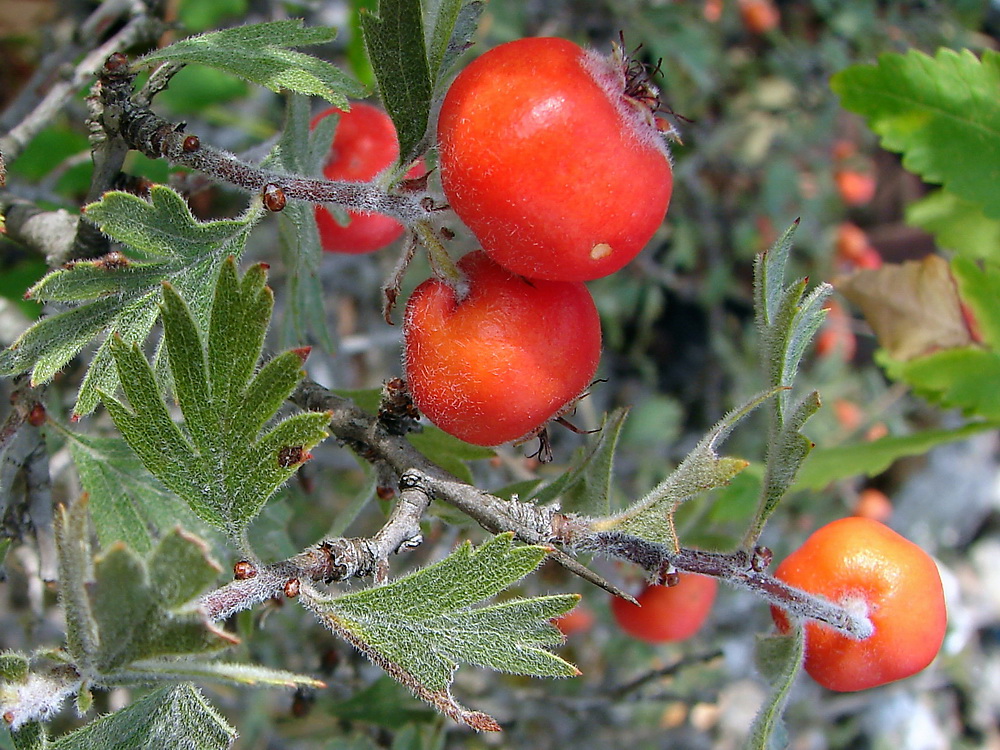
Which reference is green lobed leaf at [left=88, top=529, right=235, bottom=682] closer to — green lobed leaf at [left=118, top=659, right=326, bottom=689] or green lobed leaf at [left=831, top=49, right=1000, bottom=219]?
green lobed leaf at [left=118, top=659, right=326, bottom=689]

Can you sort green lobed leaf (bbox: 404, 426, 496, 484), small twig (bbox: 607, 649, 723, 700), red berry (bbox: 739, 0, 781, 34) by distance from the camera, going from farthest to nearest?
red berry (bbox: 739, 0, 781, 34)
small twig (bbox: 607, 649, 723, 700)
green lobed leaf (bbox: 404, 426, 496, 484)

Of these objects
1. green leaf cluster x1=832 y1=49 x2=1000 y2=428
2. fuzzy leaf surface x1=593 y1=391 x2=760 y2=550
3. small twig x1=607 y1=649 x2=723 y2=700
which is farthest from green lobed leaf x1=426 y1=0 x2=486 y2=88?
small twig x1=607 y1=649 x2=723 y2=700

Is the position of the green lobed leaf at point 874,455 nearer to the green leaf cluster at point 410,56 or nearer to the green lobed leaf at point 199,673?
the green leaf cluster at point 410,56

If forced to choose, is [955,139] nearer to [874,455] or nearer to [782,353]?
[874,455]

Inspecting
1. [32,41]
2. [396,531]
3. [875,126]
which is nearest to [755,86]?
[875,126]

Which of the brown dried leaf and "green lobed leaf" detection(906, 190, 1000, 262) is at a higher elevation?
"green lobed leaf" detection(906, 190, 1000, 262)

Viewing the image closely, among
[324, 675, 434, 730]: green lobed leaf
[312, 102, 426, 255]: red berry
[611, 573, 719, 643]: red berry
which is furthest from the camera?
[324, 675, 434, 730]: green lobed leaf

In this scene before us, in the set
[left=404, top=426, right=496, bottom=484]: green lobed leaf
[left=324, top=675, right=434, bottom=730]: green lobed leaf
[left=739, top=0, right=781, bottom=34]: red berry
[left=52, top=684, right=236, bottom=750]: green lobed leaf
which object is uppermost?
[left=52, top=684, right=236, bottom=750]: green lobed leaf

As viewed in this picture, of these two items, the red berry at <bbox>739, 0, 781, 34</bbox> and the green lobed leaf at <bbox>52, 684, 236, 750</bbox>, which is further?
the red berry at <bbox>739, 0, 781, 34</bbox>
